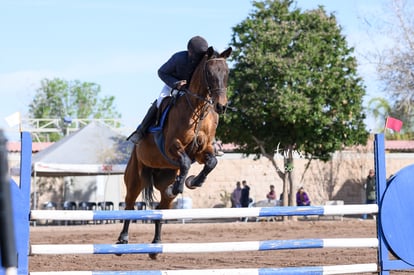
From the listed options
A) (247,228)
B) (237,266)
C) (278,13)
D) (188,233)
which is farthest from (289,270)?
(278,13)

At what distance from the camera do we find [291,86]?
22.6m

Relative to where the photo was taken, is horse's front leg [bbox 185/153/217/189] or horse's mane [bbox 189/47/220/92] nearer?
horse's mane [bbox 189/47/220/92]

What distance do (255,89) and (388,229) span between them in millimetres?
16478

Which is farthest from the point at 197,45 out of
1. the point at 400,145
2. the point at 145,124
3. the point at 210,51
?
the point at 400,145

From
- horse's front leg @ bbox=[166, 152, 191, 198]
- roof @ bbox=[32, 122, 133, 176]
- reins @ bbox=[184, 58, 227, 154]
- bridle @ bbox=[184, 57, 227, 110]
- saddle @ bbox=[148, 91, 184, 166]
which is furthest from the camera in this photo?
roof @ bbox=[32, 122, 133, 176]

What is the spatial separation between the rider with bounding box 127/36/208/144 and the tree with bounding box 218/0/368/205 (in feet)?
43.8

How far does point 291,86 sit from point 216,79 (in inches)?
609

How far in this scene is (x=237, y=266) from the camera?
30.1 feet

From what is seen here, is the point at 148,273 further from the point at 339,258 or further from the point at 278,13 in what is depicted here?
the point at 278,13

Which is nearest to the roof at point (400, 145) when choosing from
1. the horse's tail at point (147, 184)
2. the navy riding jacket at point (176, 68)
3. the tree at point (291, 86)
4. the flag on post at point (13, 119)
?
the tree at point (291, 86)

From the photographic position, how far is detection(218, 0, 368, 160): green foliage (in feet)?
73.0

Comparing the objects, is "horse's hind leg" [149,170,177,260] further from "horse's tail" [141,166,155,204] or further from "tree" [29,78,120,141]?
"tree" [29,78,120,141]

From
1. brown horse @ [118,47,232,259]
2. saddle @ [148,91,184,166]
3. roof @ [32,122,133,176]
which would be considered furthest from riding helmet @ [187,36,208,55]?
roof @ [32,122,133,176]

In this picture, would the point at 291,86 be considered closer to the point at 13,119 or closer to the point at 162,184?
the point at 162,184
